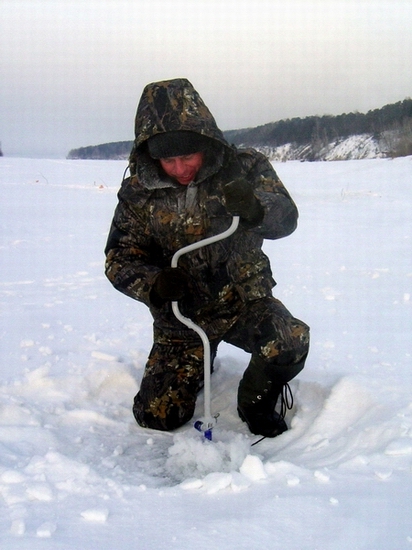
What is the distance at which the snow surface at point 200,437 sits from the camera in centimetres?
151

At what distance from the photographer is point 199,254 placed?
2.52 m

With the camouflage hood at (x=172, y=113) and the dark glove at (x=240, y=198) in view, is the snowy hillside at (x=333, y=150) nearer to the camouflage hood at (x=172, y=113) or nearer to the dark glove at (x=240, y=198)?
the camouflage hood at (x=172, y=113)

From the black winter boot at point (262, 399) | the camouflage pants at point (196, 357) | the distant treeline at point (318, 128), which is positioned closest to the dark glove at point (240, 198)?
the camouflage pants at point (196, 357)

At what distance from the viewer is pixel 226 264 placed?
255 cm

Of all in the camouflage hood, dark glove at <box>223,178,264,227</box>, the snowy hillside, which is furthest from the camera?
the snowy hillside

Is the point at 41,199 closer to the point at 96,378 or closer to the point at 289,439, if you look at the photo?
the point at 96,378

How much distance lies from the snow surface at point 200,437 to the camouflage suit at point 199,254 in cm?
20

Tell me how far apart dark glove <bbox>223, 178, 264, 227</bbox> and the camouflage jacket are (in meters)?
0.15

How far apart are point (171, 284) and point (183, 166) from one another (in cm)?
53

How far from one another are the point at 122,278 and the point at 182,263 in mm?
273

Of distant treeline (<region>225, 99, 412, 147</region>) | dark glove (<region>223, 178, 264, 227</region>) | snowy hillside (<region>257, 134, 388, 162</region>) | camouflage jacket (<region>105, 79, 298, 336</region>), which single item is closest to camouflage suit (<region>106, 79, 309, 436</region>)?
camouflage jacket (<region>105, 79, 298, 336</region>)

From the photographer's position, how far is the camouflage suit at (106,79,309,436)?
239cm

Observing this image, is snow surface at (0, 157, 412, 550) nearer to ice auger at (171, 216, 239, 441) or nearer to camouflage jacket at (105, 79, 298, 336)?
ice auger at (171, 216, 239, 441)

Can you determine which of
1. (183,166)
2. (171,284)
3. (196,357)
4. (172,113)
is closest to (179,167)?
(183,166)
